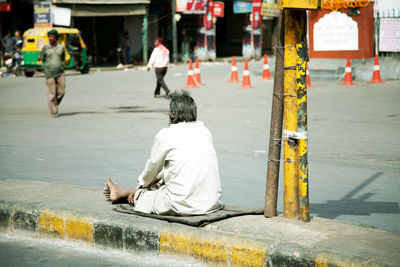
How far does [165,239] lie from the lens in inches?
189

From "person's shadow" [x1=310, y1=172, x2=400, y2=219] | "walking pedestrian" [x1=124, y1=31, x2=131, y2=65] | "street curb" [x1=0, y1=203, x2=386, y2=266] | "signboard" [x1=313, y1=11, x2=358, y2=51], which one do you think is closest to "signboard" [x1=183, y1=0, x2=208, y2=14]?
"walking pedestrian" [x1=124, y1=31, x2=131, y2=65]

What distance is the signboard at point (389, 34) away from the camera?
2031 centimetres

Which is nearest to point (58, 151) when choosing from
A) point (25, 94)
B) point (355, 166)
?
point (355, 166)

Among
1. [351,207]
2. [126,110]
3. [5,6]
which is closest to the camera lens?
[351,207]

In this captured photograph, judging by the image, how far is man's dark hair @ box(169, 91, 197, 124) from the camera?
503 centimetres

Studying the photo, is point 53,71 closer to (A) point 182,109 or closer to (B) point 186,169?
(A) point 182,109

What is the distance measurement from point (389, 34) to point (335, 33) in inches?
78.1

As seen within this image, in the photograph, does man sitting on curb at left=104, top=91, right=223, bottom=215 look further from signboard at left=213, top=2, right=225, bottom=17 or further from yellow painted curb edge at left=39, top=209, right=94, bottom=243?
signboard at left=213, top=2, right=225, bottom=17

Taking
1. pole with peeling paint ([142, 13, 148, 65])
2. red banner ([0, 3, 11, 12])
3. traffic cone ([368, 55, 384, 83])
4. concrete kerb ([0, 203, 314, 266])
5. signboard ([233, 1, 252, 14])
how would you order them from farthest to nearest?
1. signboard ([233, 1, 252, 14])
2. pole with peeling paint ([142, 13, 148, 65])
3. red banner ([0, 3, 11, 12])
4. traffic cone ([368, 55, 384, 83])
5. concrete kerb ([0, 203, 314, 266])

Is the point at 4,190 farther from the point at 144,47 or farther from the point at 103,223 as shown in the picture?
the point at 144,47

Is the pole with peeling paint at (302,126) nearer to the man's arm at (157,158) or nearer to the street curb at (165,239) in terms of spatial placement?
the street curb at (165,239)

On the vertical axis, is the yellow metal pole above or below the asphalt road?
above

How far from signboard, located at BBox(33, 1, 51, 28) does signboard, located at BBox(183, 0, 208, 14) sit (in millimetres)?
9866

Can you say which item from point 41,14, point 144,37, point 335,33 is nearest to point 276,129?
point 335,33
